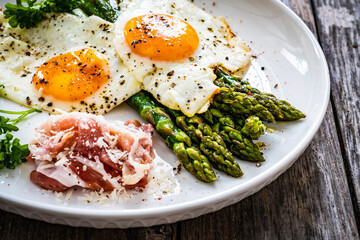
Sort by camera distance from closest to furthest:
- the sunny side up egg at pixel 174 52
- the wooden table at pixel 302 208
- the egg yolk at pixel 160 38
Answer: the wooden table at pixel 302 208, the sunny side up egg at pixel 174 52, the egg yolk at pixel 160 38

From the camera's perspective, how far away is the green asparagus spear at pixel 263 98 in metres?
4.51

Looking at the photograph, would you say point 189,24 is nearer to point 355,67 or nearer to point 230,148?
point 230,148

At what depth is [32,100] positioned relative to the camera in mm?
4715

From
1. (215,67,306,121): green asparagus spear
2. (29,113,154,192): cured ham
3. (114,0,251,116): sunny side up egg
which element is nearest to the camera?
(29,113,154,192): cured ham

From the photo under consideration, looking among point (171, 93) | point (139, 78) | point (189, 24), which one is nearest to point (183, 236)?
point (171, 93)

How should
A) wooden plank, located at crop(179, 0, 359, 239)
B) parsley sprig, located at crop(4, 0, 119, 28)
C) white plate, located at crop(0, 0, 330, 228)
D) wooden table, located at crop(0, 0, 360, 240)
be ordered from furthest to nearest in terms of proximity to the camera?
parsley sprig, located at crop(4, 0, 119, 28), wooden plank, located at crop(179, 0, 359, 239), wooden table, located at crop(0, 0, 360, 240), white plate, located at crop(0, 0, 330, 228)

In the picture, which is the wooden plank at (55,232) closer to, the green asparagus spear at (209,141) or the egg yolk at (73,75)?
the green asparagus spear at (209,141)

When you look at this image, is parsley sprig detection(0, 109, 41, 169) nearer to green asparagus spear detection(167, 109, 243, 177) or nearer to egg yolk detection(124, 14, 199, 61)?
green asparagus spear detection(167, 109, 243, 177)

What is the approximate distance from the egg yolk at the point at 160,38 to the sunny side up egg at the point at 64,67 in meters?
0.32

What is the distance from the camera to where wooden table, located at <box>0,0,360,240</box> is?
12.8 feet

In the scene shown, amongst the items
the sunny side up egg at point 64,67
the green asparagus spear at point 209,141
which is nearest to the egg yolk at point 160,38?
the sunny side up egg at point 64,67

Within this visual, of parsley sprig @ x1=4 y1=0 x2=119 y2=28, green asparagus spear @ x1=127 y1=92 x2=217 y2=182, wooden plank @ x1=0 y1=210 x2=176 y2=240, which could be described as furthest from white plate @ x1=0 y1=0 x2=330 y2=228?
parsley sprig @ x1=4 y1=0 x2=119 y2=28

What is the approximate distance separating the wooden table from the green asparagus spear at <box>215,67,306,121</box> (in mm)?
602

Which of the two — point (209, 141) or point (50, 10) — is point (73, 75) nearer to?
point (50, 10)
